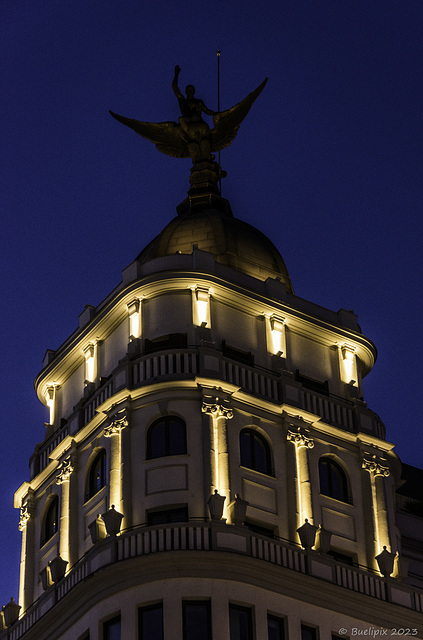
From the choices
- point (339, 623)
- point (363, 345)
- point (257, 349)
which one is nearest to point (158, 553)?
point (339, 623)

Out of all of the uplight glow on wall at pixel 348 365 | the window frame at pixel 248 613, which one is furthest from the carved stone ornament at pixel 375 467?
the window frame at pixel 248 613

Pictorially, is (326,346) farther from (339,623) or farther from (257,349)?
(339,623)

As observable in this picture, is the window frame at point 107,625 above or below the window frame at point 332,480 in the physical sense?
below

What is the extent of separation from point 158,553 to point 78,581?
403cm

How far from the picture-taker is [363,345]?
221 feet

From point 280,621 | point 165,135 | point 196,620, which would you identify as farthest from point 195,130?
point 196,620

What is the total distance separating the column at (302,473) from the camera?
60719 mm

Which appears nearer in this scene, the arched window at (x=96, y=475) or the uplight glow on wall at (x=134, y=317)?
the arched window at (x=96, y=475)

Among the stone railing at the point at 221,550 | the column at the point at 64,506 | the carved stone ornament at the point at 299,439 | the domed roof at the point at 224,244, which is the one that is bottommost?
the stone railing at the point at 221,550

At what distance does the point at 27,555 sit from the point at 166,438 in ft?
26.8

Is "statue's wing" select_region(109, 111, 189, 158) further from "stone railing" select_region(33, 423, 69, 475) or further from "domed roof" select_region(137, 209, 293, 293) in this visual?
"stone railing" select_region(33, 423, 69, 475)

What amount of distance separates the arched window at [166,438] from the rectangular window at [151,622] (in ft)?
21.3

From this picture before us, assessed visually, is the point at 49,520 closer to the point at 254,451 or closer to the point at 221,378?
the point at 254,451

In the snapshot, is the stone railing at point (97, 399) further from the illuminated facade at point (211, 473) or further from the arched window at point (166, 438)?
the arched window at point (166, 438)
